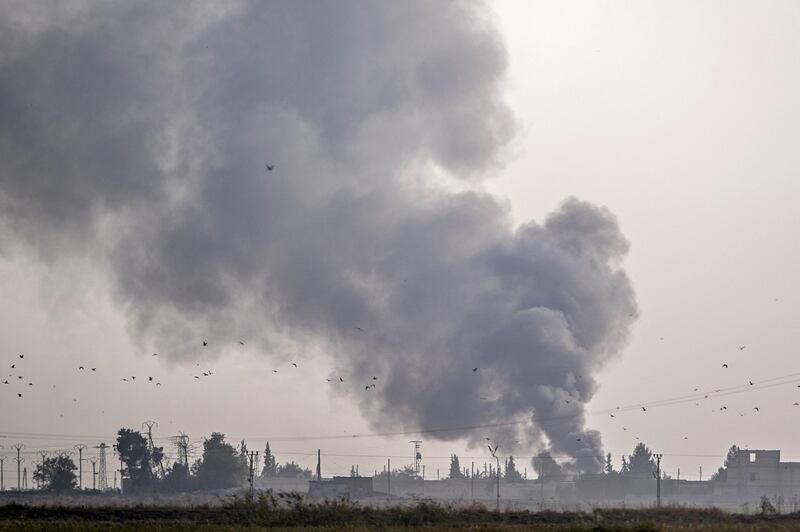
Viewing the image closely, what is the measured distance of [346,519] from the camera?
64625 millimetres

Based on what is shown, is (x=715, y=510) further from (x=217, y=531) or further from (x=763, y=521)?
(x=217, y=531)

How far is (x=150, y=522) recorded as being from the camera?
Answer: 62.4 m

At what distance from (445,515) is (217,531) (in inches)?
666

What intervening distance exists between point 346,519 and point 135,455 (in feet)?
450

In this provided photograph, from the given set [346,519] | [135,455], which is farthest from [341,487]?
[346,519]

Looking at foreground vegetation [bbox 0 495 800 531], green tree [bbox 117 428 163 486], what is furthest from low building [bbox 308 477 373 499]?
foreground vegetation [bbox 0 495 800 531]

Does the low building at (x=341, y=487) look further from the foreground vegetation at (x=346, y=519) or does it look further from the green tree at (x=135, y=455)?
the foreground vegetation at (x=346, y=519)

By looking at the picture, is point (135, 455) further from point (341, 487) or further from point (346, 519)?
point (346, 519)

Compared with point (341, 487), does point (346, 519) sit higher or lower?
higher

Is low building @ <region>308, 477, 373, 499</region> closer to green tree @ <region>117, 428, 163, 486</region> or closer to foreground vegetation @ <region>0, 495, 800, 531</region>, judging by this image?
green tree @ <region>117, 428, 163, 486</region>

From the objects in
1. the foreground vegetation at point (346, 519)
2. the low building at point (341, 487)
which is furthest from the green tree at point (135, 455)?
the foreground vegetation at point (346, 519)

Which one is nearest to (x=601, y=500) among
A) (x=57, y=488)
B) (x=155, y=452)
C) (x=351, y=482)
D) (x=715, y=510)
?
(x=351, y=482)

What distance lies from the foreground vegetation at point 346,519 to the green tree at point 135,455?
388 feet

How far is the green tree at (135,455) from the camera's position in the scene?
192250mm
